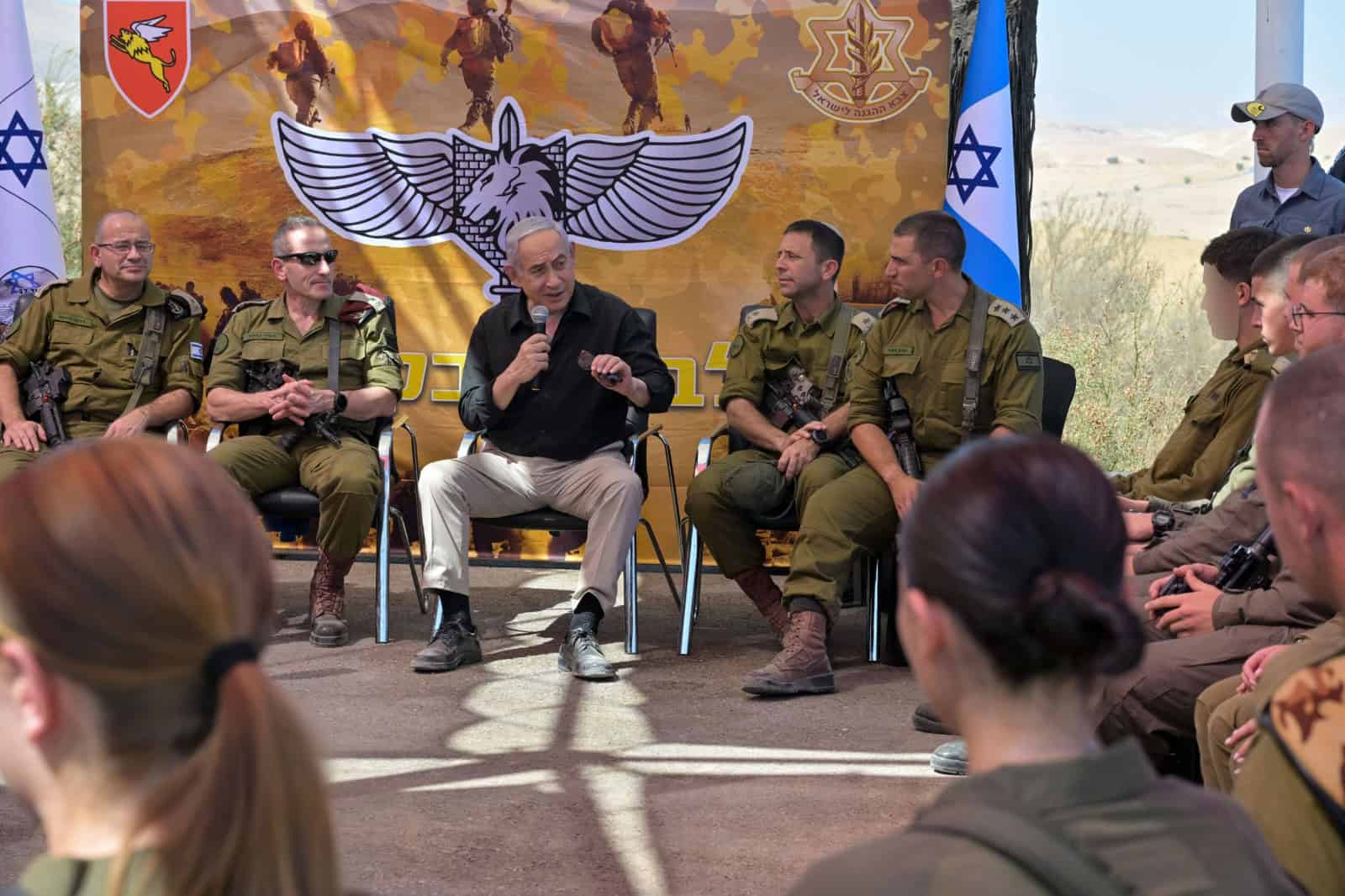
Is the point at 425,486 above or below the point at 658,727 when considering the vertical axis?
above

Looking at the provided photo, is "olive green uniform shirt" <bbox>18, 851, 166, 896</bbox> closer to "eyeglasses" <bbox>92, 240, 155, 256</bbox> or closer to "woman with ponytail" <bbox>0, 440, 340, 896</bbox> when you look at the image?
"woman with ponytail" <bbox>0, 440, 340, 896</bbox>

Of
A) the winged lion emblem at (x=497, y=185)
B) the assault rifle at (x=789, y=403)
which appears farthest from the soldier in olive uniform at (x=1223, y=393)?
the winged lion emblem at (x=497, y=185)

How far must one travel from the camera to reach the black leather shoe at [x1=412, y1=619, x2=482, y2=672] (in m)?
5.09

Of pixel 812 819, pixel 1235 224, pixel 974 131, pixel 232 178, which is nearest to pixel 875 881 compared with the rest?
pixel 812 819

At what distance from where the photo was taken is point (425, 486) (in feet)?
17.7

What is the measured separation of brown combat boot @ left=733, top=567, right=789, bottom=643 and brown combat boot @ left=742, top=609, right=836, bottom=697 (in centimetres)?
55

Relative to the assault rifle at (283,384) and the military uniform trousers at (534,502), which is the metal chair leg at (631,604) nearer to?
the military uniform trousers at (534,502)

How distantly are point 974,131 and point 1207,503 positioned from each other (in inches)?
98.2

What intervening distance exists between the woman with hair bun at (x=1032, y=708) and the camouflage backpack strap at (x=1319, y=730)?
0.99 ft

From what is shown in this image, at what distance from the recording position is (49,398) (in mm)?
5844

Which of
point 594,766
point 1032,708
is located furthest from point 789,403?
point 1032,708

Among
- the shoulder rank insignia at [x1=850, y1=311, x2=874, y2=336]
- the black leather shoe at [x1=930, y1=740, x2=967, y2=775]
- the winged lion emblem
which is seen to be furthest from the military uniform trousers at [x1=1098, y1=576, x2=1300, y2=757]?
the winged lion emblem

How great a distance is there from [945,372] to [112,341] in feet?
10.3

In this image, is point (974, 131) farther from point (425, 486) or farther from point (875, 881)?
point (875, 881)
